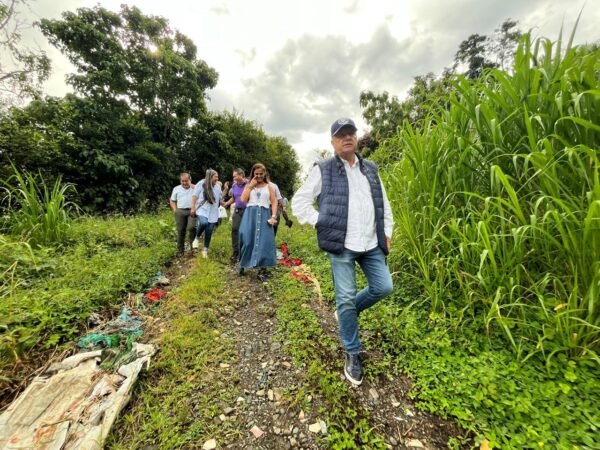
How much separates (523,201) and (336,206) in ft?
5.60

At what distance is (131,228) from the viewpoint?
19.1ft

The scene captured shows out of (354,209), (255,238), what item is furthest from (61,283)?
(354,209)

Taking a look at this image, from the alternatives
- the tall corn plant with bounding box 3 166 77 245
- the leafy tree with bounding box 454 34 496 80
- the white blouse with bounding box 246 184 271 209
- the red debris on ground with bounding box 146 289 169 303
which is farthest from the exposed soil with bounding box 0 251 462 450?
the leafy tree with bounding box 454 34 496 80

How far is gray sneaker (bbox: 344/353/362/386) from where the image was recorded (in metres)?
1.87

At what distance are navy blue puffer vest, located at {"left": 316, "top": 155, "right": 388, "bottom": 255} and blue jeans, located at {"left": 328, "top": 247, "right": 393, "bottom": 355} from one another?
104mm

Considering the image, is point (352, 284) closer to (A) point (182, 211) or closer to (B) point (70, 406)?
(B) point (70, 406)

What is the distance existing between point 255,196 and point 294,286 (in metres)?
1.72

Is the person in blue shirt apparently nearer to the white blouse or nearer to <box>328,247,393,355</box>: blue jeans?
the white blouse

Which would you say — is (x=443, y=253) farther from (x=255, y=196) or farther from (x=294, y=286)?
(x=255, y=196)

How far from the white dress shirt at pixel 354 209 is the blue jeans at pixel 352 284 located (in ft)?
0.34

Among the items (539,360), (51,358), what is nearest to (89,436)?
(51,358)

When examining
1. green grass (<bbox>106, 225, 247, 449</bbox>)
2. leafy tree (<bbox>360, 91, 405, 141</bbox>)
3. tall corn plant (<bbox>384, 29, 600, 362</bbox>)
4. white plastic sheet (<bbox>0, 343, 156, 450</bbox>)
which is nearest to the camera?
white plastic sheet (<bbox>0, 343, 156, 450</bbox>)

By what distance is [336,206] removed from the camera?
1860 millimetres

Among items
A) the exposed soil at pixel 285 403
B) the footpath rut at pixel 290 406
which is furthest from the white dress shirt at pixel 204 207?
the footpath rut at pixel 290 406
